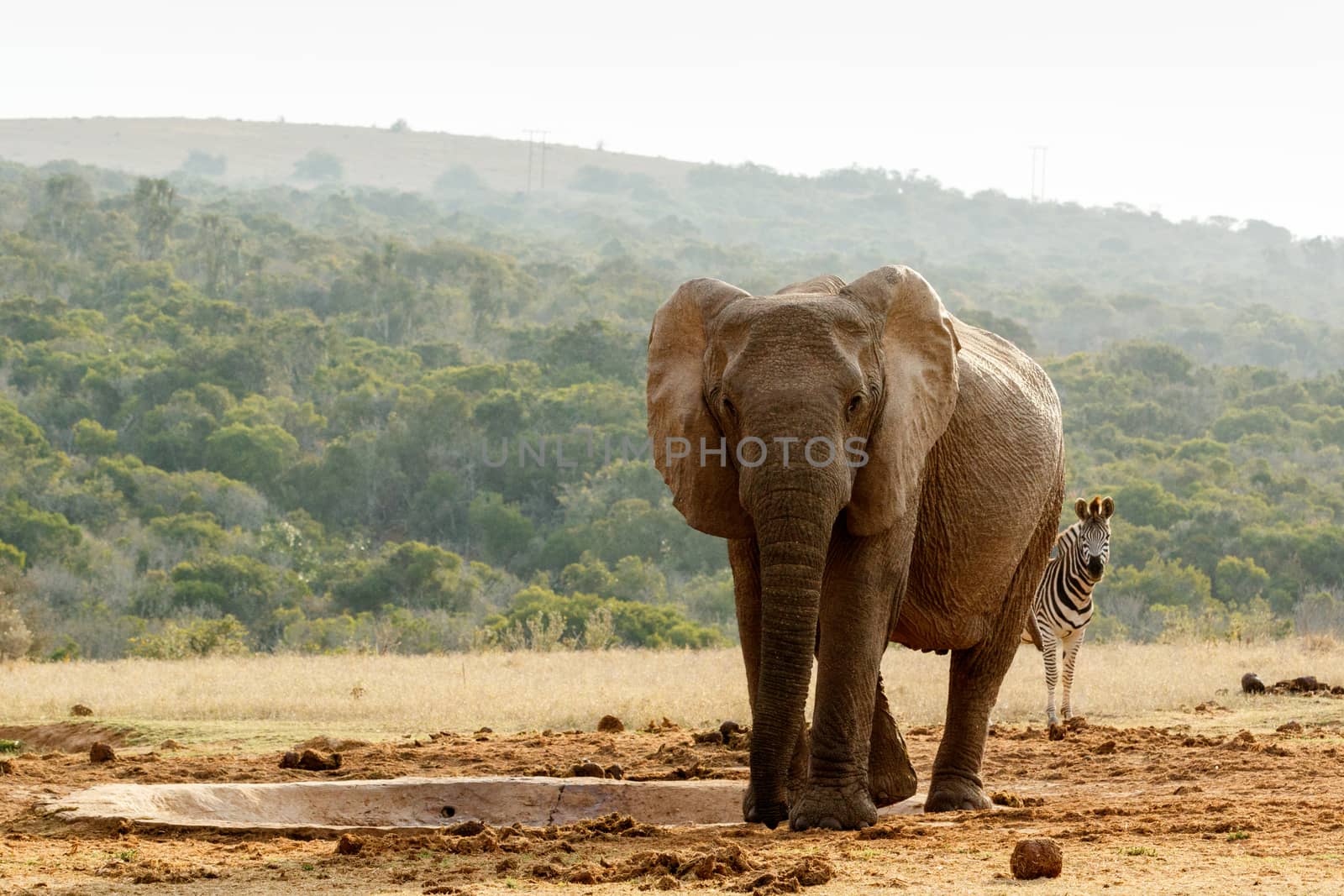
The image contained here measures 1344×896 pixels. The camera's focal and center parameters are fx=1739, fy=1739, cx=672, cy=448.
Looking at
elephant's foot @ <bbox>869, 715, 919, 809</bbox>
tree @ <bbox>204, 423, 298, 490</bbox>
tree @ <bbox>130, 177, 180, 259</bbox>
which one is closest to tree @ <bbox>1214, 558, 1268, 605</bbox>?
tree @ <bbox>204, 423, 298, 490</bbox>

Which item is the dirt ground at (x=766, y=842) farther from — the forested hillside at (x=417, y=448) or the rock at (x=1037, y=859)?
the forested hillside at (x=417, y=448)

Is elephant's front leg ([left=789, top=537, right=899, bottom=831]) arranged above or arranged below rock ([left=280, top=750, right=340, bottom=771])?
above

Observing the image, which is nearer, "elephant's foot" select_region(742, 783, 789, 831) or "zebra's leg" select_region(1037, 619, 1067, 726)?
"elephant's foot" select_region(742, 783, 789, 831)

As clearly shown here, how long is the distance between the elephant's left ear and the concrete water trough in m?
2.29

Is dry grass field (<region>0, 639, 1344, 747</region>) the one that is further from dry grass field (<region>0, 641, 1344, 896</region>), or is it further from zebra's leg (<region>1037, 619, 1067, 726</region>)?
zebra's leg (<region>1037, 619, 1067, 726</region>)

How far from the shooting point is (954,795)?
8.52m

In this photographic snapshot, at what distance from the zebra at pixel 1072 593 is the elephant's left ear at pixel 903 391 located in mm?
6384

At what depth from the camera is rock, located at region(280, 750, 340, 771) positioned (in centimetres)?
986

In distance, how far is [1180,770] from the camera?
942cm

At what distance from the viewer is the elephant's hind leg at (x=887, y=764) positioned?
862cm

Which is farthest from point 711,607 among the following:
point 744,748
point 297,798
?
point 297,798

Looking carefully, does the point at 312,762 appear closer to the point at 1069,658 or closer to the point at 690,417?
the point at 690,417

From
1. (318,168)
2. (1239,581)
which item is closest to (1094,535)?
(1239,581)

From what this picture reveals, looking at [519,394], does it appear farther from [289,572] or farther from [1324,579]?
[1324,579]
